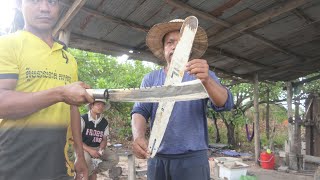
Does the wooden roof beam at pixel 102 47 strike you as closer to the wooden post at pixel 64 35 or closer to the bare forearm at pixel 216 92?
the wooden post at pixel 64 35

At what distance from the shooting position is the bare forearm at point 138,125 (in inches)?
83.7

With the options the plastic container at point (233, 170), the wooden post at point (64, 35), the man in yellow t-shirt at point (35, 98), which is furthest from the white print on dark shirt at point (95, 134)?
the man in yellow t-shirt at point (35, 98)

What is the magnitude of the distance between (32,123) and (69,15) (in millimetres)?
2225

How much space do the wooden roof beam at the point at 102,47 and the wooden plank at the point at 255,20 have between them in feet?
4.36

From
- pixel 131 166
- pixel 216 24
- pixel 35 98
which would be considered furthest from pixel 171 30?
pixel 131 166

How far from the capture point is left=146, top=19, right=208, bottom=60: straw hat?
2.17 meters

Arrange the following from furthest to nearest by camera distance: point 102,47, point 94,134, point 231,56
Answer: point 231,56 < point 94,134 < point 102,47

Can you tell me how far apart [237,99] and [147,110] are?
11.9 meters

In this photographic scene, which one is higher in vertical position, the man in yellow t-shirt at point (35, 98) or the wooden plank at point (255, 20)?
the wooden plank at point (255, 20)

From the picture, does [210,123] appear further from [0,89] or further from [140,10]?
[0,89]

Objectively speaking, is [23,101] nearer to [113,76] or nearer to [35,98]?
[35,98]

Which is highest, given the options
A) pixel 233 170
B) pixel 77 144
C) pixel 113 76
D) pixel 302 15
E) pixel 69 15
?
pixel 113 76

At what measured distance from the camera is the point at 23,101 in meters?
1.40

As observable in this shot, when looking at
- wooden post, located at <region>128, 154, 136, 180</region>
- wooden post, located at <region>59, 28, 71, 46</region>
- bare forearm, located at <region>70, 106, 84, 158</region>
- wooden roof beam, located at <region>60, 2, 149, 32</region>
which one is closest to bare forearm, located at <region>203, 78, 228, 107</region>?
bare forearm, located at <region>70, 106, 84, 158</region>
